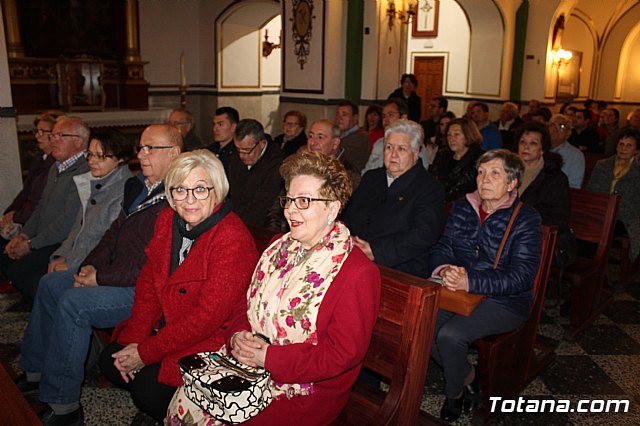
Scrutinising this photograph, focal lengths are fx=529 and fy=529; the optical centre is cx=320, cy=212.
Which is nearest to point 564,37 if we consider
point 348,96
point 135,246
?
point 348,96

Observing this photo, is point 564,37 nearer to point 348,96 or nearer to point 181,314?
point 348,96

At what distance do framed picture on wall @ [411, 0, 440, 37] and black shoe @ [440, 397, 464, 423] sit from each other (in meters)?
12.4

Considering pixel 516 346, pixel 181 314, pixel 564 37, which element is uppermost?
pixel 564 37

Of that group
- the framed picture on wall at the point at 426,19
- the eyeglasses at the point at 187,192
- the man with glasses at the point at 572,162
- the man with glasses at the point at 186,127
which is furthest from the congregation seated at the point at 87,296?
the framed picture on wall at the point at 426,19

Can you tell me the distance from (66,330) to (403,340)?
157 centimetres

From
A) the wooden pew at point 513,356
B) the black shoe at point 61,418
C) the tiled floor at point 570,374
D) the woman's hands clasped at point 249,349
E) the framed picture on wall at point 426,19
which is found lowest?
the tiled floor at point 570,374

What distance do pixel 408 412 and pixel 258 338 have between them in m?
0.60

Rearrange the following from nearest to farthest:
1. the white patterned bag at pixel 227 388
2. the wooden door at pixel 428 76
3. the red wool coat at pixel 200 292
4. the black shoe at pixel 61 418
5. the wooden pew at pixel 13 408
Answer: the wooden pew at pixel 13 408 < the white patterned bag at pixel 227 388 < the red wool coat at pixel 200 292 < the black shoe at pixel 61 418 < the wooden door at pixel 428 76

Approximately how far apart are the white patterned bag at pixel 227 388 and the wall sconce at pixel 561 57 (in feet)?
40.1

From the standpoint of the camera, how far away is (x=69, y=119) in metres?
3.60

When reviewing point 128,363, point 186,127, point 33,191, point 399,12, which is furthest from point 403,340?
point 399,12

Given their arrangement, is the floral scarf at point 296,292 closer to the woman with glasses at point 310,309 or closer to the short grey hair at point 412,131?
the woman with glasses at point 310,309

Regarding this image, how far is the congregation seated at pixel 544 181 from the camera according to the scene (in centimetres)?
343

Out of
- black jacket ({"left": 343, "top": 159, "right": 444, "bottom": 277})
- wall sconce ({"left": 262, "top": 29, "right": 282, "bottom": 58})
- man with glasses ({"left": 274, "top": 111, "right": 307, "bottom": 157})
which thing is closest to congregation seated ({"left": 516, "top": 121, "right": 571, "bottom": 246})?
black jacket ({"left": 343, "top": 159, "right": 444, "bottom": 277})
